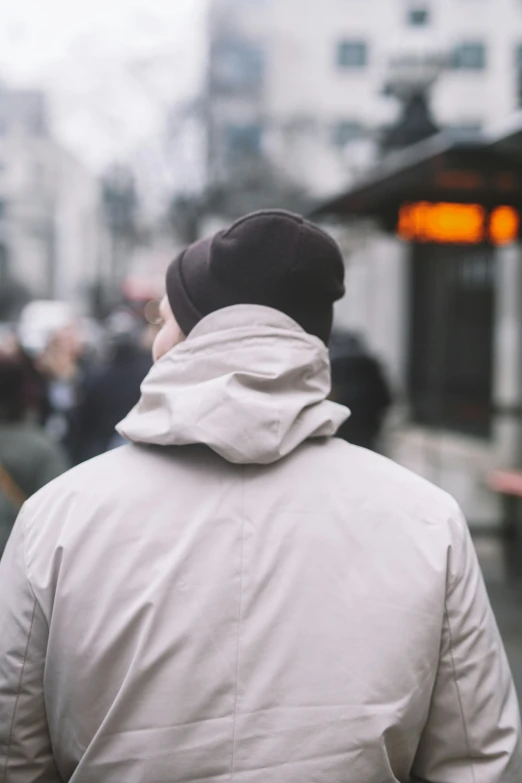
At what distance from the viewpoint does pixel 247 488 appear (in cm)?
185

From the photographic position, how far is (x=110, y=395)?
7828 millimetres

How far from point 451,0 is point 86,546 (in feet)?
166

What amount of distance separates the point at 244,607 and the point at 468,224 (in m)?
8.03

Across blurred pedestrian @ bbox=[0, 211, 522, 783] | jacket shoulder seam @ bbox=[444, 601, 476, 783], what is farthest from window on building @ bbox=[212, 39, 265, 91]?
jacket shoulder seam @ bbox=[444, 601, 476, 783]

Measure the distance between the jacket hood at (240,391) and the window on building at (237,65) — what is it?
102ft

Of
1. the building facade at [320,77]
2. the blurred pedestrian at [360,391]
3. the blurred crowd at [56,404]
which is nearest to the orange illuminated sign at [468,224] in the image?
the blurred pedestrian at [360,391]

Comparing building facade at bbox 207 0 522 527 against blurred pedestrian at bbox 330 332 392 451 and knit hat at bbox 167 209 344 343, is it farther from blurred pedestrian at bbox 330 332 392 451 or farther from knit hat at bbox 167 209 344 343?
knit hat at bbox 167 209 344 343

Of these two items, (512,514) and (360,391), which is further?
(360,391)

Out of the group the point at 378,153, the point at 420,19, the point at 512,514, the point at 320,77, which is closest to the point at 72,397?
the point at 512,514

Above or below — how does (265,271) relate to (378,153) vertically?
above

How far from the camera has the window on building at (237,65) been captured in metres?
33.7

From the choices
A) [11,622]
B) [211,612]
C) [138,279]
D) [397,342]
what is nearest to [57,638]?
[11,622]

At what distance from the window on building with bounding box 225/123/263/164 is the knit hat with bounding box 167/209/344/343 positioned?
102 feet

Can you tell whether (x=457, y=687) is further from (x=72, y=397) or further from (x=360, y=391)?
(x=360, y=391)
